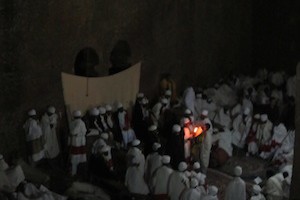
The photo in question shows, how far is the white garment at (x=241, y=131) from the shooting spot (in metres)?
13.1

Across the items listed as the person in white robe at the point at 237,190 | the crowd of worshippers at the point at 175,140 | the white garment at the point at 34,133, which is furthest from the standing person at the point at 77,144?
the person in white robe at the point at 237,190

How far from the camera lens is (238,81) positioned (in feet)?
54.0

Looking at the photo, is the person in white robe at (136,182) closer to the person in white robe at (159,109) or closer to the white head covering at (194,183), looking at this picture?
the white head covering at (194,183)

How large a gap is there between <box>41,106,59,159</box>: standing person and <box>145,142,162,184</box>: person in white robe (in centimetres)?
188

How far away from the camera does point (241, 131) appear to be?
1323 cm

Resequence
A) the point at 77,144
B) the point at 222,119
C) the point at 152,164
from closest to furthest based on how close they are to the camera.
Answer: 1. the point at 152,164
2. the point at 77,144
3. the point at 222,119

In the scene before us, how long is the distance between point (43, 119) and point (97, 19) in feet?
8.66

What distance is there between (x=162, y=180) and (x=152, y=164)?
2.12ft

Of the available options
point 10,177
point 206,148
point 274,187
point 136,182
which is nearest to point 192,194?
point 136,182

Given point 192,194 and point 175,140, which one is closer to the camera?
point 192,194

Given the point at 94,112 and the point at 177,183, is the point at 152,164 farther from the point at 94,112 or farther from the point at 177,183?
the point at 94,112

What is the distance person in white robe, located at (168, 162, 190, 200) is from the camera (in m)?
9.80

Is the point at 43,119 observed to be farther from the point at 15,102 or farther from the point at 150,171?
the point at 150,171

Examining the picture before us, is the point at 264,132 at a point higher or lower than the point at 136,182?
higher
